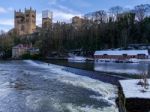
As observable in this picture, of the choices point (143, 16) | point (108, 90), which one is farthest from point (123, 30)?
point (108, 90)

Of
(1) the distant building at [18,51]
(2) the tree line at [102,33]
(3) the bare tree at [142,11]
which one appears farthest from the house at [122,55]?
(1) the distant building at [18,51]

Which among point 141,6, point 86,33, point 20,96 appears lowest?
point 20,96

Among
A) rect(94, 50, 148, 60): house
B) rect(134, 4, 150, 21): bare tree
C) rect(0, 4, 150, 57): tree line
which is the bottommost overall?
rect(94, 50, 148, 60): house

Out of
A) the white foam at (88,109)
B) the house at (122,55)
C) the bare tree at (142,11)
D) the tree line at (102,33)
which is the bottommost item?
the white foam at (88,109)

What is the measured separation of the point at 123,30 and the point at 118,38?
438 cm

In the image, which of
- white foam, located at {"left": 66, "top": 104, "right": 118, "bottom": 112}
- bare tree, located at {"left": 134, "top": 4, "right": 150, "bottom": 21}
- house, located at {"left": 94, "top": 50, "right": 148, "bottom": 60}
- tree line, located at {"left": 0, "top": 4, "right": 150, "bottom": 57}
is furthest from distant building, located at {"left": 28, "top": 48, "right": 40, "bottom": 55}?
white foam, located at {"left": 66, "top": 104, "right": 118, "bottom": 112}

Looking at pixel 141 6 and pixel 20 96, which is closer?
pixel 20 96

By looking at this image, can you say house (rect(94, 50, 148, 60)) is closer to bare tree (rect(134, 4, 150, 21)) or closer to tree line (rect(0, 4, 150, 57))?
tree line (rect(0, 4, 150, 57))

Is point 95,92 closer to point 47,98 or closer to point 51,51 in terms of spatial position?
point 47,98

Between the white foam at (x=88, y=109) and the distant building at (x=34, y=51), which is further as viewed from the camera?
the distant building at (x=34, y=51)

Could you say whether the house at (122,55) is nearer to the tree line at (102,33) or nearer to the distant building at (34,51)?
the tree line at (102,33)

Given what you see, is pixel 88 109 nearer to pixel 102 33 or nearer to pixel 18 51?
pixel 102 33

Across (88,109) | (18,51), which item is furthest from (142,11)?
(88,109)

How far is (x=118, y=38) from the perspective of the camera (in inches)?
5640
